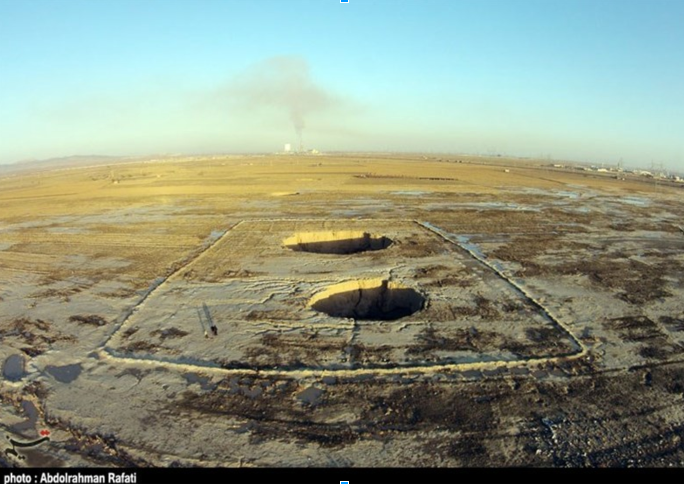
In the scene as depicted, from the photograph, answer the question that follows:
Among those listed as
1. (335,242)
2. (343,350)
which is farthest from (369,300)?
(335,242)

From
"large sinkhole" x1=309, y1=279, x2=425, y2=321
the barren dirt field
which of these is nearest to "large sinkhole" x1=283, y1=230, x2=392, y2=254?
the barren dirt field

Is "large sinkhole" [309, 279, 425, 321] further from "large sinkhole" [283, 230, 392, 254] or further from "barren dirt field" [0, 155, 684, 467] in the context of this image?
"large sinkhole" [283, 230, 392, 254]

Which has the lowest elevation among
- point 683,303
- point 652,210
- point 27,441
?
point 27,441

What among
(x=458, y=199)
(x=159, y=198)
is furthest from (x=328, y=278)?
(x=159, y=198)

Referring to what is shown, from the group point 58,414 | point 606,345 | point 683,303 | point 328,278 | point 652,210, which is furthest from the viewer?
point 652,210
